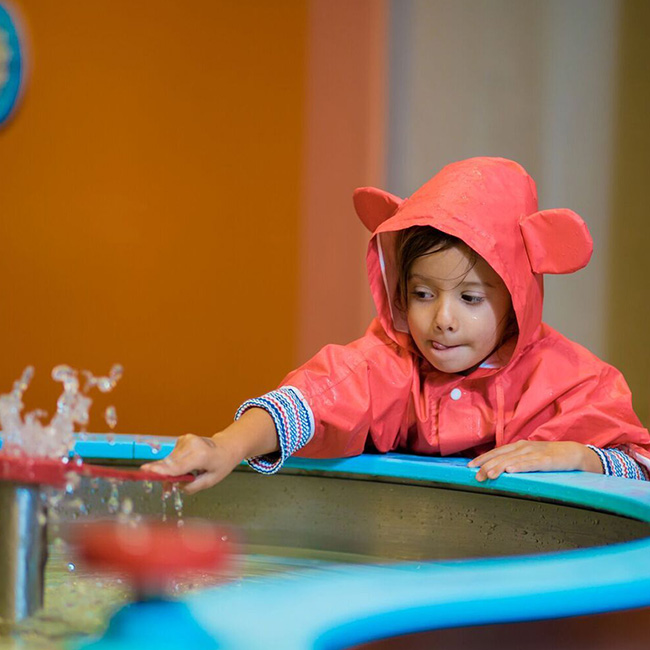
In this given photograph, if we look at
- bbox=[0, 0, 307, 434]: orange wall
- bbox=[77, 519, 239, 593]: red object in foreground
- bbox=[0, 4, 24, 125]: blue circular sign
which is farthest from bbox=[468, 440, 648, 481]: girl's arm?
bbox=[0, 4, 24, 125]: blue circular sign

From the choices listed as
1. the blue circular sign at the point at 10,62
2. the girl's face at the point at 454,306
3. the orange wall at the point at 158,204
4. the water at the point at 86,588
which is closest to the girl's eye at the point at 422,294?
the girl's face at the point at 454,306

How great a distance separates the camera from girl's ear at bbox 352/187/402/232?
1.18 metres

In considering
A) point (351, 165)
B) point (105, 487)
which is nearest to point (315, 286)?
point (351, 165)

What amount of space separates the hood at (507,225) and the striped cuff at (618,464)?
0.47 feet

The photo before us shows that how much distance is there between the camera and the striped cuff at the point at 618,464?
998 mm

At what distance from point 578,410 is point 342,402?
9.7 inches

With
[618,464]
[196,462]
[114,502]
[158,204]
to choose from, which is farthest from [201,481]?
[158,204]

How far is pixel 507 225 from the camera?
1062 mm

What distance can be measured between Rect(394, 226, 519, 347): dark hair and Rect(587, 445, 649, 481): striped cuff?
0.17m

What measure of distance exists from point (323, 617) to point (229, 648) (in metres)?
0.04

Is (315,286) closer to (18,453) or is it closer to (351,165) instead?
(351,165)

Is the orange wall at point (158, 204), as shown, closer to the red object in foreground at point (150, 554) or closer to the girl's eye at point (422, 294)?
the girl's eye at point (422, 294)

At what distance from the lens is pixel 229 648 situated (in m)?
0.36

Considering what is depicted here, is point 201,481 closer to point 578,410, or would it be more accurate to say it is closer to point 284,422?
point 284,422
